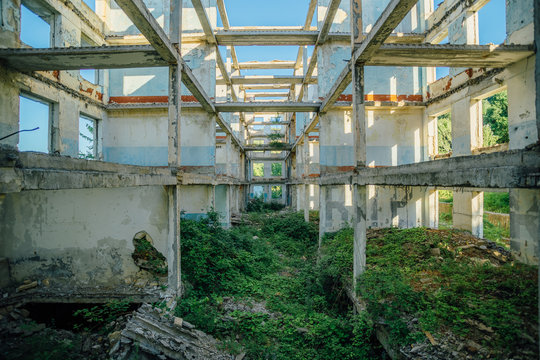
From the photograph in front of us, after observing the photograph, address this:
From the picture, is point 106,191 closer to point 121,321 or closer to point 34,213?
point 34,213

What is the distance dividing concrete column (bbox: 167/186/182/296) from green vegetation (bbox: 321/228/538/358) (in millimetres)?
3714

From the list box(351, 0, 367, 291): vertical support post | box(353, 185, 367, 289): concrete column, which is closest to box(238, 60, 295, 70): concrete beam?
box(351, 0, 367, 291): vertical support post

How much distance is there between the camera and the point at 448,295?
4.45 metres

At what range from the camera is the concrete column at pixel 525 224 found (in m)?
6.57

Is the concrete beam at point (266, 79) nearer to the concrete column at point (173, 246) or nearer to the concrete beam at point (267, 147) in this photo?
the concrete beam at point (267, 147)

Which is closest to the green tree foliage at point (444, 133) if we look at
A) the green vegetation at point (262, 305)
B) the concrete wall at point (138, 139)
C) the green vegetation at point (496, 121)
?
the green vegetation at point (496, 121)

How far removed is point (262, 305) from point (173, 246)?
2.48 meters

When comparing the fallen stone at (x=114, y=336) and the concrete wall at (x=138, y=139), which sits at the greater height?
the concrete wall at (x=138, y=139)

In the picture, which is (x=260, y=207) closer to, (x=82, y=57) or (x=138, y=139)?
(x=138, y=139)

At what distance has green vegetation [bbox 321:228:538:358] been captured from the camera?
337 centimetres

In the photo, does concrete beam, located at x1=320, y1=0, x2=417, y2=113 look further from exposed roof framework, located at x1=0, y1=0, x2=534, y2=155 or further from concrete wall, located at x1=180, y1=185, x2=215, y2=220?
concrete wall, located at x1=180, y1=185, x2=215, y2=220

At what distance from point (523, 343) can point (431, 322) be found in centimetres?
100

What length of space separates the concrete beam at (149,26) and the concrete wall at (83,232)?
114 inches

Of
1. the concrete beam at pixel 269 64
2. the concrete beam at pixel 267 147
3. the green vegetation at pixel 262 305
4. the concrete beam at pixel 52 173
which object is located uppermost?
the concrete beam at pixel 269 64
